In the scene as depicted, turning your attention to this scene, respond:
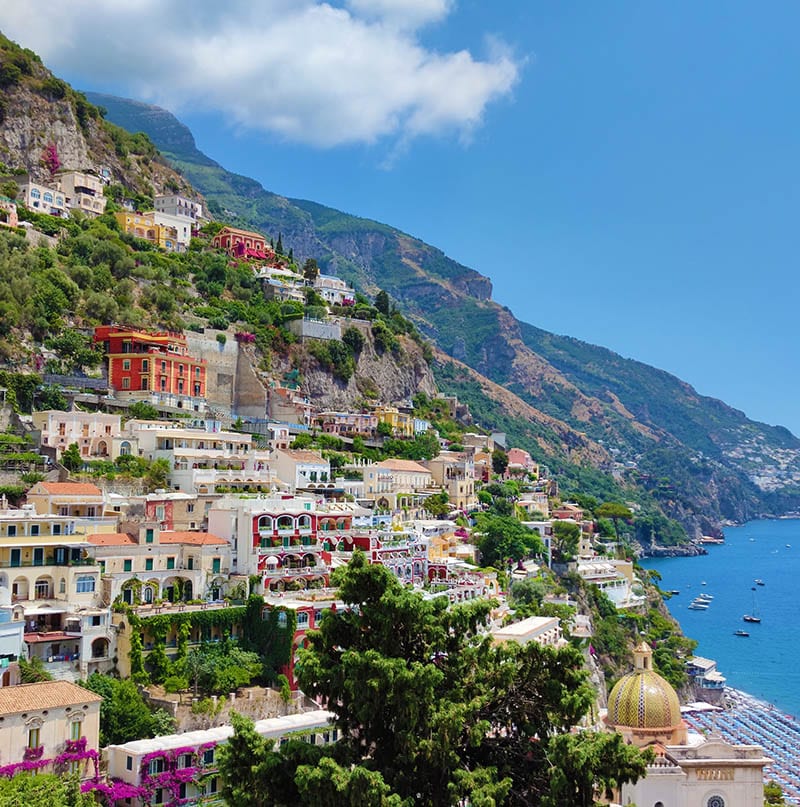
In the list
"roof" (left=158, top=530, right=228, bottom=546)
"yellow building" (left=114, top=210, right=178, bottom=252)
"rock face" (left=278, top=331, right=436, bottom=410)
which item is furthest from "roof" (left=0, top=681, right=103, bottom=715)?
"yellow building" (left=114, top=210, right=178, bottom=252)

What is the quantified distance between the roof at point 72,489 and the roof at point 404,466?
26.4 m

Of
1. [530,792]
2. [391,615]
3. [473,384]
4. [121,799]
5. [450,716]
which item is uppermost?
[473,384]

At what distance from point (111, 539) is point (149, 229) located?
5094 cm

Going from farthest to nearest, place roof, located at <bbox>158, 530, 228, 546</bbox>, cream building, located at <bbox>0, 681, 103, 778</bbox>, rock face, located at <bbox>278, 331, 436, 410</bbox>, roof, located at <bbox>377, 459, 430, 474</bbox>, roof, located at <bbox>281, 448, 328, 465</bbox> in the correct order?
1. rock face, located at <bbox>278, 331, 436, 410</bbox>
2. roof, located at <bbox>377, 459, 430, 474</bbox>
3. roof, located at <bbox>281, 448, 328, 465</bbox>
4. roof, located at <bbox>158, 530, 228, 546</bbox>
5. cream building, located at <bbox>0, 681, 103, 778</bbox>

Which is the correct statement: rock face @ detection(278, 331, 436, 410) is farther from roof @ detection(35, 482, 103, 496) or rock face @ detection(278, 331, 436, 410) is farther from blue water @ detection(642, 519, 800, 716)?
roof @ detection(35, 482, 103, 496)

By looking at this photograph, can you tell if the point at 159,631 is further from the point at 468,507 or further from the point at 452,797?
the point at 468,507

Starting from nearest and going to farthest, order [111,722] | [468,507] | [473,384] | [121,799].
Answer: [121,799] → [111,722] → [468,507] → [473,384]

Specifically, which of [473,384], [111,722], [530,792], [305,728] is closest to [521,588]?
[305,728]

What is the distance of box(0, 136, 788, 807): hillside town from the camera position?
95.4 ft

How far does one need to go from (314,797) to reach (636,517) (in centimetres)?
15085

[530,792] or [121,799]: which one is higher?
[530,792]

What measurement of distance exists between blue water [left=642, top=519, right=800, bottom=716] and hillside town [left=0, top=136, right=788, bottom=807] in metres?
10.1

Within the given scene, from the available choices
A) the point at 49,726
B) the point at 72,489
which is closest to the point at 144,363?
the point at 72,489

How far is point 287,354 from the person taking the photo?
77000 millimetres
